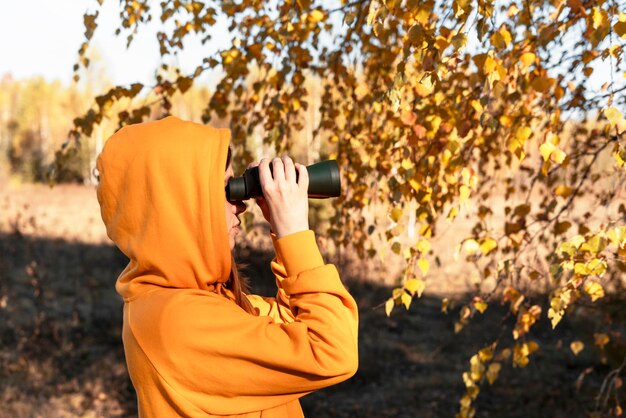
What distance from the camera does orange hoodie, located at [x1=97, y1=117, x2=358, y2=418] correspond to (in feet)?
3.76

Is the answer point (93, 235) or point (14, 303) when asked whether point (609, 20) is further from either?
point (93, 235)

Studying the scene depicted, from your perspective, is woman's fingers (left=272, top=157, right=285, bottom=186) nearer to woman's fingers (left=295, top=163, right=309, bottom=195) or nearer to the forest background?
woman's fingers (left=295, top=163, right=309, bottom=195)

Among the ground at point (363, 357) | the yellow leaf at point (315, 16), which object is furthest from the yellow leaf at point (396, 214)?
the ground at point (363, 357)

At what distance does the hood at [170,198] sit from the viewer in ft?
3.81

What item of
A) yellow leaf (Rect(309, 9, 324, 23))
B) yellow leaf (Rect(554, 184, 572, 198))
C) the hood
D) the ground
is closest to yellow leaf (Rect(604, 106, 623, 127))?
yellow leaf (Rect(554, 184, 572, 198))

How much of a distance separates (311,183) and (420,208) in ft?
3.27

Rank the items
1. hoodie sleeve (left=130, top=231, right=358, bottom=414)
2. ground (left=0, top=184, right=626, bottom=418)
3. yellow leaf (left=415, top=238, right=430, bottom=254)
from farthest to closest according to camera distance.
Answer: ground (left=0, top=184, right=626, bottom=418) → yellow leaf (left=415, top=238, right=430, bottom=254) → hoodie sleeve (left=130, top=231, right=358, bottom=414)

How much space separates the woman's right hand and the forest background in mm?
486

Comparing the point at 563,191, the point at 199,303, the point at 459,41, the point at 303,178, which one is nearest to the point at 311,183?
the point at 303,178

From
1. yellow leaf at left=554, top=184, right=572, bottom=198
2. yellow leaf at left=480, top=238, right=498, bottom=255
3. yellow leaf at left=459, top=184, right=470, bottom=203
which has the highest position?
yellow leaf at left=459, top=184, right=470, bottom=203

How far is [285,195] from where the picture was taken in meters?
1.18

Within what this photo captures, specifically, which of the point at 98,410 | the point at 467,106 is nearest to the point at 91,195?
the point at 98,410

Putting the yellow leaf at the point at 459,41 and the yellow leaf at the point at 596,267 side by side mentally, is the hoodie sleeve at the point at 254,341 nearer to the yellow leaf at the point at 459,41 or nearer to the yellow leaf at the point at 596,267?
the yellow leaf at the point at 459,41

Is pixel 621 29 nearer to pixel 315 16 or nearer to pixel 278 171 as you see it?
pixel 278 171
